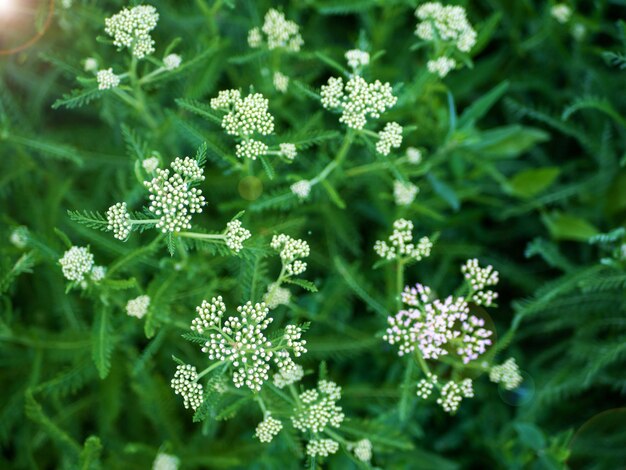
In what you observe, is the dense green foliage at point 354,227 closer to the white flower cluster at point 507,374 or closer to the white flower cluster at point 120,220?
the white flower cluster at point 507,374

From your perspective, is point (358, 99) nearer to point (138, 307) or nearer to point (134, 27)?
point (134, 27)

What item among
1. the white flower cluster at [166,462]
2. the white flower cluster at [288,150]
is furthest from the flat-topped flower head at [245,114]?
the white flower cluster at [166,462]

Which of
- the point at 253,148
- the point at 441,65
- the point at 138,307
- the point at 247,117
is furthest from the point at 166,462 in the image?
the point at 441,65

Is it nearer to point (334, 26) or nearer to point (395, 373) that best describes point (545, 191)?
point (395, 373)

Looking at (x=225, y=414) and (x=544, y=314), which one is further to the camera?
(x=544, y=314)

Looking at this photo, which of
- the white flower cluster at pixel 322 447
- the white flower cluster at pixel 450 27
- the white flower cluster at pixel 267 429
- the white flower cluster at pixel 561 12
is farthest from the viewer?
the white flower cluster at pixel 561 12

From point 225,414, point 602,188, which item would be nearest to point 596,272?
point 602,188

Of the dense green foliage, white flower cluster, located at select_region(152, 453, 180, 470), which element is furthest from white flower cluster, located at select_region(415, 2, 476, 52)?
white flower cluster, located at select_region(152, 453, 180, 470)

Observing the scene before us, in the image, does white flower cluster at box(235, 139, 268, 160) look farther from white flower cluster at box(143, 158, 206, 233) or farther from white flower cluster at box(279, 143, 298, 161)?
white flower cluster at box(143, 158, 206, 233)
